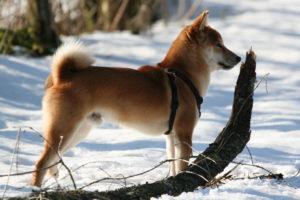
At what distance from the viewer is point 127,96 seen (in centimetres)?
410

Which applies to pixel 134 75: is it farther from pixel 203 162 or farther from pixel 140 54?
pixel 140 54

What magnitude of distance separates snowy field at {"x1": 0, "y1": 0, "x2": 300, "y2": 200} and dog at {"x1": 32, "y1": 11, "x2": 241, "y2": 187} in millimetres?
260

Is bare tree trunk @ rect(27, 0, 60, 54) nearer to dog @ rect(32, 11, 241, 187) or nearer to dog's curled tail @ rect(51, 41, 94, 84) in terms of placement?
dog @ rect(32, 11, 241, 187)

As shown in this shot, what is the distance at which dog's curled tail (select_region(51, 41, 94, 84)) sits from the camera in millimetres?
4016

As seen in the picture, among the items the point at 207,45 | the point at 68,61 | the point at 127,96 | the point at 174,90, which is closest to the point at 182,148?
the point at 174,90

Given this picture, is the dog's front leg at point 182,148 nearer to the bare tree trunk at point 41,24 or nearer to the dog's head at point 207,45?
the dog's head at point 207,45

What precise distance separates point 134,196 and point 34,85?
14.8 feet

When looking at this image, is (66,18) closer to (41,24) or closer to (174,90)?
(41,24)

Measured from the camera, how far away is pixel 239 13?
11352mm

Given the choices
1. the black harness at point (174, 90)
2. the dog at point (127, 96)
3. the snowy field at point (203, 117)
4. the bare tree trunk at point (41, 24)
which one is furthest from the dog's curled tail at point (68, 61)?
the bare tree trunk at point (41, 24)

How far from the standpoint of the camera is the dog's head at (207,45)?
4676 mm

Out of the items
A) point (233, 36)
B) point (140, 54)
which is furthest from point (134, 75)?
point (233, 36)

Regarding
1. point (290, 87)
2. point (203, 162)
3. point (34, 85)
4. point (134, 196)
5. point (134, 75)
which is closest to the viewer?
point (134, 196)

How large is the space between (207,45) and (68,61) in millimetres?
1360
